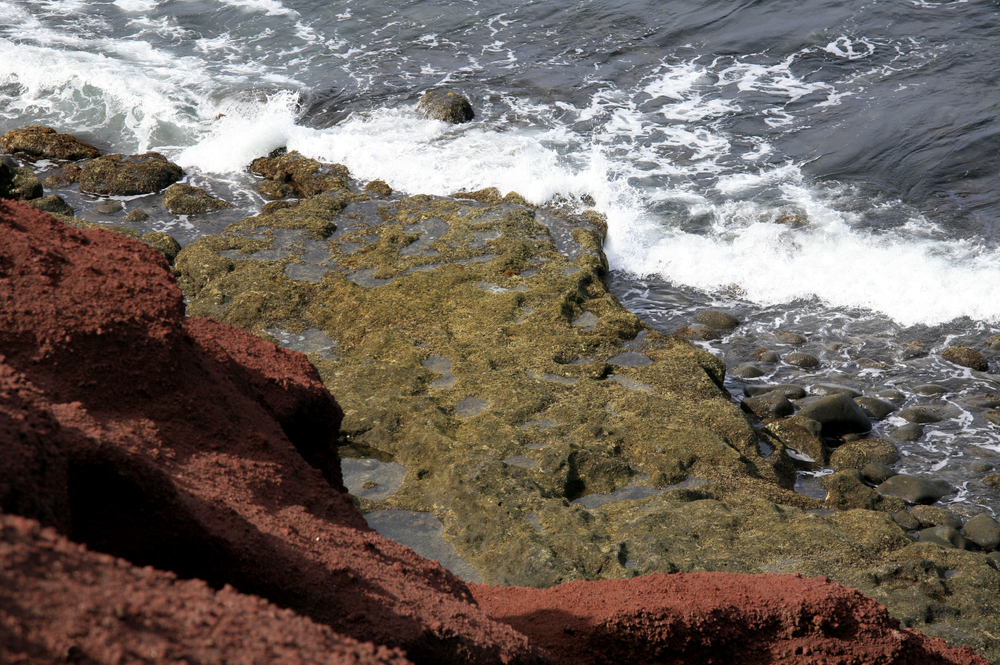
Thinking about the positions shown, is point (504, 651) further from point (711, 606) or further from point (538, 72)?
point (538, 72)

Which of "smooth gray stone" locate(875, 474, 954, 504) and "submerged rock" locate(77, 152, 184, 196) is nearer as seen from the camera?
"smooth gray stone" locate(875, 474, 954, 504)

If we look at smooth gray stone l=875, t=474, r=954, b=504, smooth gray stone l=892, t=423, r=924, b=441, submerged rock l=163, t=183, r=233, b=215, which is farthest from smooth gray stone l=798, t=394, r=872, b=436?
submerged rock l=163, t=183, r=233, b=215

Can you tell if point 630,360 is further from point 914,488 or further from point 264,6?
point 264,6

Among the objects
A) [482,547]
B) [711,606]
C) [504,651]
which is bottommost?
[482,547]

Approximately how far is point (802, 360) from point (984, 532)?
314 cm

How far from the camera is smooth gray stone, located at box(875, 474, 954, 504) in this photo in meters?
7.71

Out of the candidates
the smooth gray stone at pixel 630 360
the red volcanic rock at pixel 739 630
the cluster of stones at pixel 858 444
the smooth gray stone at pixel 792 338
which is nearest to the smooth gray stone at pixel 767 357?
the cluster of stones at pixel 858 444

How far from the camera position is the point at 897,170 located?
1429 cm

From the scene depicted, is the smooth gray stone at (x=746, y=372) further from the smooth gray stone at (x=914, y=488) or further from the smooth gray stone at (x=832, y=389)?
the smooth gray stone at (x=914, y=488)

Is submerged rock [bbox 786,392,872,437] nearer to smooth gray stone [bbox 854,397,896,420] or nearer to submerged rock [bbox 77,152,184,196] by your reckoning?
smooth gray stone [bbox 854,397,896,420]

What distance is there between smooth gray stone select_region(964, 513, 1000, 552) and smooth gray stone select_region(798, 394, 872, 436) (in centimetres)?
162

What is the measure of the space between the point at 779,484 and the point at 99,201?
36.4 feet

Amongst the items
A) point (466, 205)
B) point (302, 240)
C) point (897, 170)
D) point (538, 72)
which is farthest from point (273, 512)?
point (538, 72)

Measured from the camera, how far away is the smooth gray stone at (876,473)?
8.00 meters
